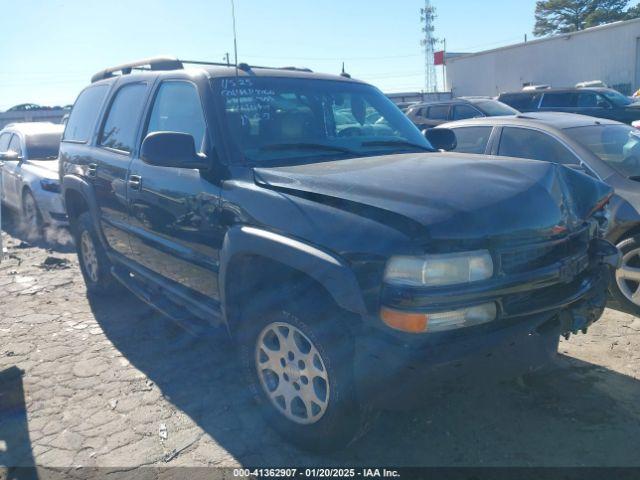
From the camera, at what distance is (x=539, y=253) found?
262 centimetres

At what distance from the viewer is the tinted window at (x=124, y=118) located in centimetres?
433

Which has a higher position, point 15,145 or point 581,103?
point 581,103

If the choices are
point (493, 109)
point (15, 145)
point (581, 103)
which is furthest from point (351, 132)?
point (581, 103)

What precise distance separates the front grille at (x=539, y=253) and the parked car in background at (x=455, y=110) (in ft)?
31.3

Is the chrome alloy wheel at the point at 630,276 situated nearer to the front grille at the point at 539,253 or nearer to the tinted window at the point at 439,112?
the front grille at the point at 539,253

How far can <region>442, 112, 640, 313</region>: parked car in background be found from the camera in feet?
15.5

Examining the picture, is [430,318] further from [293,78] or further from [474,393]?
[293,78]

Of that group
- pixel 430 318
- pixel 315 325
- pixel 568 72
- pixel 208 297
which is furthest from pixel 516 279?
pixel 568 72

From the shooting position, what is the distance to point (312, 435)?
284 centimetres

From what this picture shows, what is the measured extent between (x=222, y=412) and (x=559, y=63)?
3351 centimetres

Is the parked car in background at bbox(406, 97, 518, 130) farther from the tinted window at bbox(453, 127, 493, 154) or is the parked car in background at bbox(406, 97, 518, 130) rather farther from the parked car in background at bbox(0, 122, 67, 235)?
the parked car in background at bbox(0, 122, 67, 235)

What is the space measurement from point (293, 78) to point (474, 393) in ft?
7.77

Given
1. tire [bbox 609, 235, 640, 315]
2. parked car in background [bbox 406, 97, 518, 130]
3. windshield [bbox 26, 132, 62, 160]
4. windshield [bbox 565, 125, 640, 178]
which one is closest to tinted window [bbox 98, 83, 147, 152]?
windshield [bbox 565, 125, 640, 178]

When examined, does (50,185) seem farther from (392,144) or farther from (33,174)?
(392,144)
